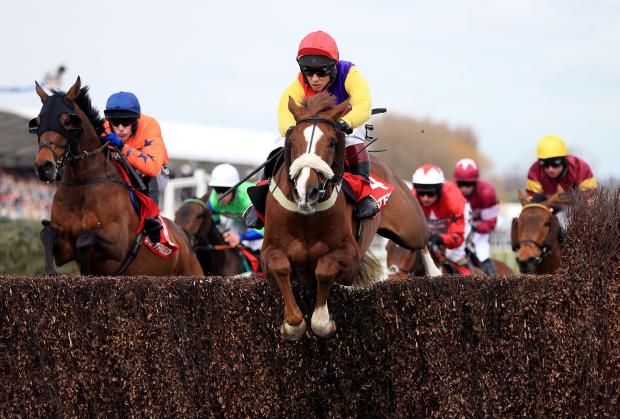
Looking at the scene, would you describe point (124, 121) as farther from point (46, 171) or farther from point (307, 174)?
point (307, 174)

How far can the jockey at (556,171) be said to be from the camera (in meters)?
10.3

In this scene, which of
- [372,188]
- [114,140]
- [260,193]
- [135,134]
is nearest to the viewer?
[260,193]

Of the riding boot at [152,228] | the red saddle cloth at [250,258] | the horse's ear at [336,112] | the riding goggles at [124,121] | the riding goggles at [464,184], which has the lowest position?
the red saddle cloth at [250,258]

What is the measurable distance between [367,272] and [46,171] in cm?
255

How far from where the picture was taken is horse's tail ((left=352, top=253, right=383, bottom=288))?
6.27m

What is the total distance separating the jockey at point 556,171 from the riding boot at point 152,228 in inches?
159

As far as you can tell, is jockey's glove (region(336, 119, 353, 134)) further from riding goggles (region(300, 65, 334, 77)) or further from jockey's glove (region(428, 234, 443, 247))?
jockey's glove (region(428, 234, 443, 247))

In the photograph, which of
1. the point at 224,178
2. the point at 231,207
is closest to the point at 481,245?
the point at 231,207

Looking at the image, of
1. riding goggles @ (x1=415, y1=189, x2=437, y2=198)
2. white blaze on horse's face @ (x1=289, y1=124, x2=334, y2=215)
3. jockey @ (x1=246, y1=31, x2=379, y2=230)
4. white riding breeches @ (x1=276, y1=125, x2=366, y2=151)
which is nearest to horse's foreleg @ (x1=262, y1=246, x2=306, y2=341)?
white blaze on horse's face @ (x1=289, y1=124, x2=334, y2=215)

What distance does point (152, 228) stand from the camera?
8.77 metres

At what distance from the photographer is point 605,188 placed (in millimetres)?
6258

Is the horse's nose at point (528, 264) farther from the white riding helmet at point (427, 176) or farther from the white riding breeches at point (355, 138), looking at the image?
the white riding breeches at point (355, 138)

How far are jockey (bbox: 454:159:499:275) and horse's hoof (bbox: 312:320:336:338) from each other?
639cm

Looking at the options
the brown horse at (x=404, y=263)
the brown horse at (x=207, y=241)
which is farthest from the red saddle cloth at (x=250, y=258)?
the brown horse at (x=404, y=263)
